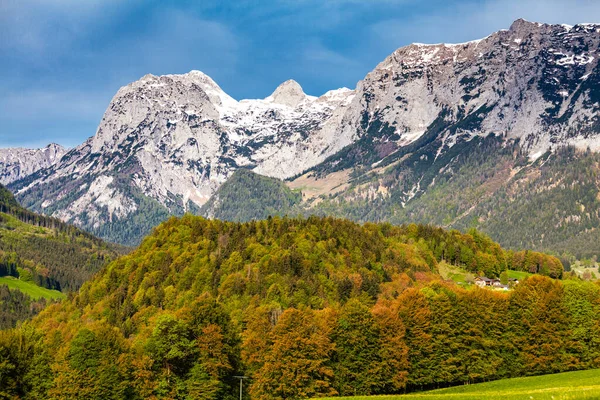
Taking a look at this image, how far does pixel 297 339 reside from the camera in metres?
93.4

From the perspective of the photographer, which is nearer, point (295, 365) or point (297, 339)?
point (295, 365)

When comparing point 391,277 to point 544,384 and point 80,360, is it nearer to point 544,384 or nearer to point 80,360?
Result: point 544,384

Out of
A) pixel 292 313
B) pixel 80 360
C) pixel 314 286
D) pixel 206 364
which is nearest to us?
pixel 80 360

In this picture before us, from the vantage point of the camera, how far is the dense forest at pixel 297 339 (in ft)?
283

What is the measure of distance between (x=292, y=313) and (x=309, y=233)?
88008 millimetres

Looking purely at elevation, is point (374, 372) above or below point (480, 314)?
below

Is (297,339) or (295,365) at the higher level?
(297,339)

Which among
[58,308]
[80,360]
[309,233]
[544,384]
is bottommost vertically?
[544,384]

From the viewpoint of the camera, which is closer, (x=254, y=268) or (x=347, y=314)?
(x=347, y=314)

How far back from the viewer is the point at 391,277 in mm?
178125

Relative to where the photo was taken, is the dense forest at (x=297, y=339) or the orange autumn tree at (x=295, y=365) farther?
the orange autumn tree at (x=295, y=365)

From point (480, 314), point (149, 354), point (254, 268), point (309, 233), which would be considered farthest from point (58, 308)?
point (480, 314)

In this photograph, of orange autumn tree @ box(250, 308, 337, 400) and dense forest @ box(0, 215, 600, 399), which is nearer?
dense forest @ box(0, 215, 600, 399)

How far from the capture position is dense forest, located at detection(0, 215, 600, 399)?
8631 centimetres
